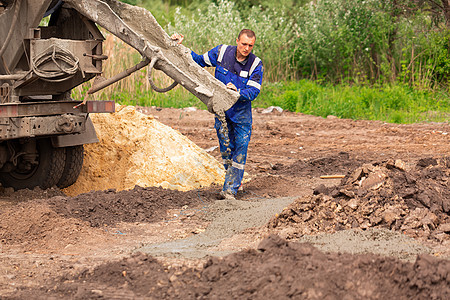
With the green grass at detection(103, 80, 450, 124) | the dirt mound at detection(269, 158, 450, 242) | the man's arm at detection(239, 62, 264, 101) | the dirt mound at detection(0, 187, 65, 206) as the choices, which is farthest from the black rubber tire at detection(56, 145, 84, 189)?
the green grass at detection(103, 80, 450, 124)

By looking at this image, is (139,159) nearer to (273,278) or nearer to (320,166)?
(320,166)

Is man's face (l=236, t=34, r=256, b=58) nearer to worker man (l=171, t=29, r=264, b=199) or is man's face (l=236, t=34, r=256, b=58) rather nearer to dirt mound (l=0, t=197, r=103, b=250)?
worker man (l=171, t=29, r=264, b=199)

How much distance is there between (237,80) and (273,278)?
3.12 metres

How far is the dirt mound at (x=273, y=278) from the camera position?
3438 millimetres

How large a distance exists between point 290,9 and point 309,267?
17865 millimetres

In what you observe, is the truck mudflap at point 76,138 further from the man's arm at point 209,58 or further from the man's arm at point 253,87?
the man's arm at point 253,87

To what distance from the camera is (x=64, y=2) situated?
6262 mm

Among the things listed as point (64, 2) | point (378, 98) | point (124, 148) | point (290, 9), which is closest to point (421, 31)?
point (378, 98)

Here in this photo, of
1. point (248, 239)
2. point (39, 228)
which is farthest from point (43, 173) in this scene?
point (248, 239)

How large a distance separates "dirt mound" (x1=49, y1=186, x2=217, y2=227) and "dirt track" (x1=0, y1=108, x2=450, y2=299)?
1 cm

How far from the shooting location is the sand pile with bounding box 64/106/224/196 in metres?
7.10

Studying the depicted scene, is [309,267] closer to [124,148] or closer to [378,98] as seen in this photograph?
[124,148]

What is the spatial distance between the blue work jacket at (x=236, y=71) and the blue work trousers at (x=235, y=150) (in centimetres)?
10

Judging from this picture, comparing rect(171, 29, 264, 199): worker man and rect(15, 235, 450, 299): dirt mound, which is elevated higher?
rect(171, 29, 264, 199): worker man
